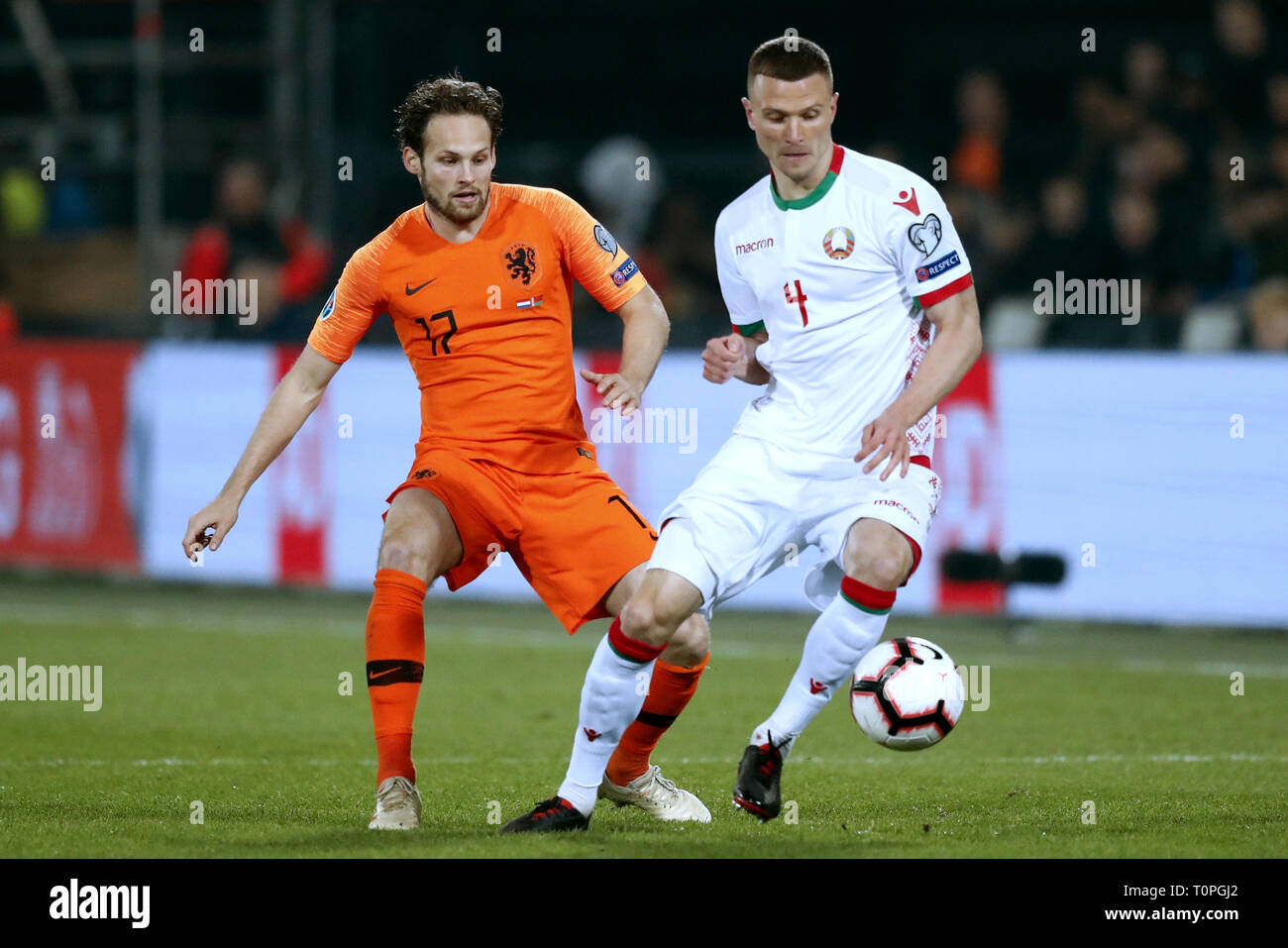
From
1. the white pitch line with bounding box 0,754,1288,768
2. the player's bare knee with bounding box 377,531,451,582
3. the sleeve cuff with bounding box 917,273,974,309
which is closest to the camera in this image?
the sleeve cuff with bounding box 917,273,974,309

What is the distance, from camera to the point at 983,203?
13.8 meters

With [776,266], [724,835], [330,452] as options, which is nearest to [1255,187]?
[330,452]

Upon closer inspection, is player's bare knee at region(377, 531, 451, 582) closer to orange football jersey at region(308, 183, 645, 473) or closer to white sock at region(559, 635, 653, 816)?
orange football jersey at region(308, 183, 645, 473)

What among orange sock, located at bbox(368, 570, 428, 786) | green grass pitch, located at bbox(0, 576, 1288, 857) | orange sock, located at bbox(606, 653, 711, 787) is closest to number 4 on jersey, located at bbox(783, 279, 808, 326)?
orange sock, located at bbox(606, 653, 711, 787)

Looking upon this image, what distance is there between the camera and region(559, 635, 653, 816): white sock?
572cm

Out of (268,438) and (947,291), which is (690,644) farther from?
(268,438)

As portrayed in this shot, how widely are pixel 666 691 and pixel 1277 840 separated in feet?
6.03

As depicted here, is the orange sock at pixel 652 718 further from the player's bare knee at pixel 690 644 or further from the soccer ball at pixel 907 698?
the soccer ball at pixel 907 698

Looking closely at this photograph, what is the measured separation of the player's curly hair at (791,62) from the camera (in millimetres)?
5801

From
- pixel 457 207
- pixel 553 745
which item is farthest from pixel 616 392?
pixel 553 745

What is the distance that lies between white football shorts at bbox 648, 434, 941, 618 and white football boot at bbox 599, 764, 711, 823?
1.91ft
